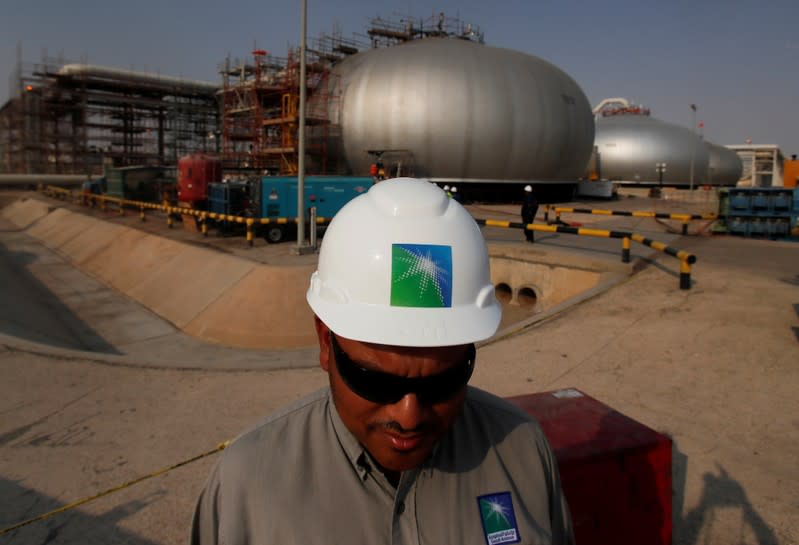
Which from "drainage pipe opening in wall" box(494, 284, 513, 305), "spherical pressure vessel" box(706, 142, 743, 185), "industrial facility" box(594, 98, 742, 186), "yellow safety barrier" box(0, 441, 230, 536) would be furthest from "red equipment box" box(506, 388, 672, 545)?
"spherical pressure vessel" box(706, 142, 743, 185)

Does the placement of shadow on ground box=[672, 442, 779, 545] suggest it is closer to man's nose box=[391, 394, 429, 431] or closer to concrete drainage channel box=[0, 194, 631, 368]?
man's nose box=[391, 394, 429, 431]

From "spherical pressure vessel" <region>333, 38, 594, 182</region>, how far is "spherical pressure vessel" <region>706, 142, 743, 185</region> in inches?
1679

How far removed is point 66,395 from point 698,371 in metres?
7.22

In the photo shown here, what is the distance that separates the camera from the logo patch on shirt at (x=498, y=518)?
1.59 meters

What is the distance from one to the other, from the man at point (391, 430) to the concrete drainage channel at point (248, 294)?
5.69 metres

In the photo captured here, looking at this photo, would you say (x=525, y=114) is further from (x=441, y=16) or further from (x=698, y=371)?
(x=698, y=371)

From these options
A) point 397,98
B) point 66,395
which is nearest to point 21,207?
point 397,98

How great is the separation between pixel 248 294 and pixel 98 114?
162ft

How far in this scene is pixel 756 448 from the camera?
4461mm

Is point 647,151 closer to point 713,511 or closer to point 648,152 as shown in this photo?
point 648,152

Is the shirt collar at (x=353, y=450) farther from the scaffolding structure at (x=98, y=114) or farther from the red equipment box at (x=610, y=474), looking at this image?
the scaffolding structure at (x=98, y=114)

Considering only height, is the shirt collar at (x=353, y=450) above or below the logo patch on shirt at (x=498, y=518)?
above

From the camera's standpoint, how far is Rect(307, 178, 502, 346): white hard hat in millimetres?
1565

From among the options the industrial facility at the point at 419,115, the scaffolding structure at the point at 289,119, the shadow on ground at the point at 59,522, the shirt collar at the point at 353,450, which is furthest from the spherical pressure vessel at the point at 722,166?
the shirt collar at the point at 353,450
